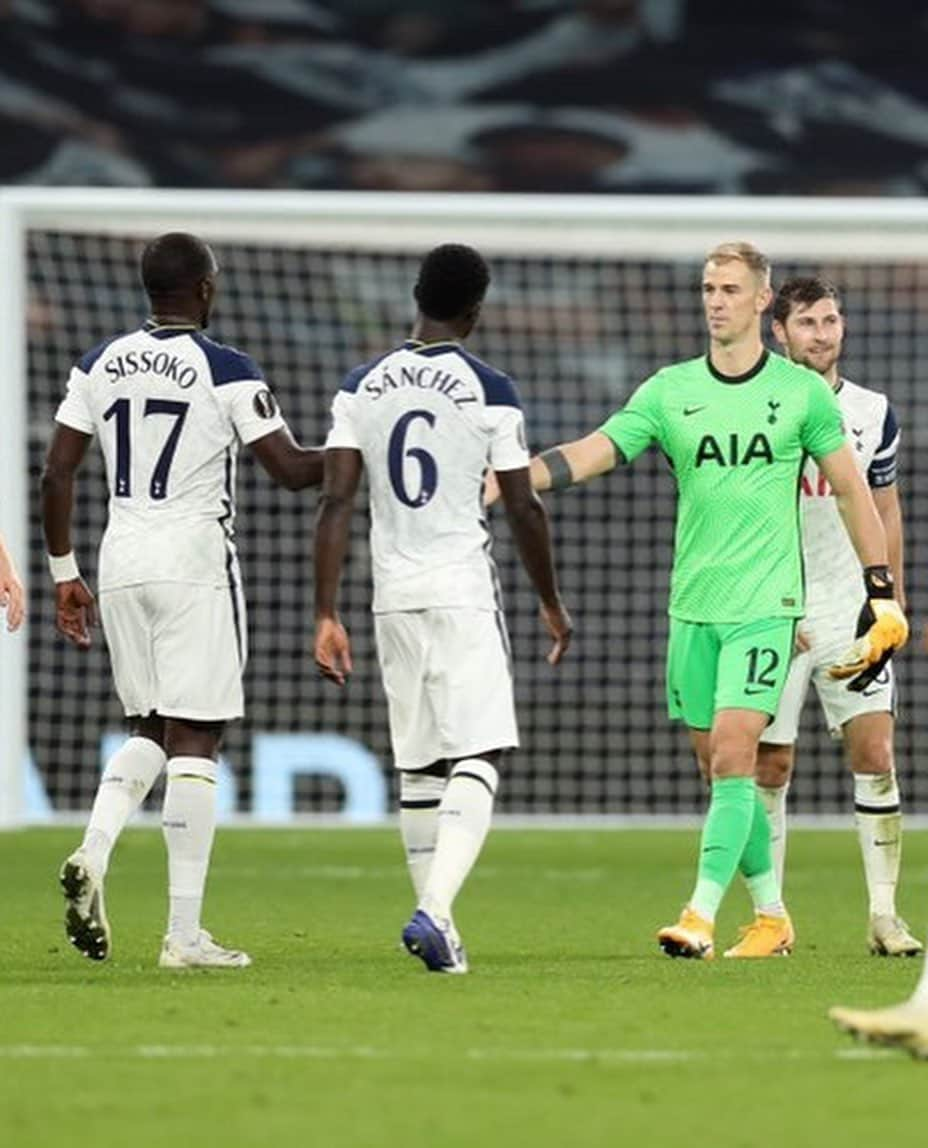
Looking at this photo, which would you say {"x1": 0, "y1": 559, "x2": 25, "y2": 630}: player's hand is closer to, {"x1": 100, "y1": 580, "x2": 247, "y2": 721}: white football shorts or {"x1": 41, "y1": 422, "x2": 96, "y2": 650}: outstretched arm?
{"x1": 41, "y1": 422, "x2": 96, "y2": 650}: outstretched arm

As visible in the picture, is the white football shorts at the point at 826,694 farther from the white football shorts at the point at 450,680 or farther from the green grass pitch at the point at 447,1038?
the white football shorts at the point at 450,680

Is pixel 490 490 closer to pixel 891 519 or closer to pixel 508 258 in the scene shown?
pixel 891 519

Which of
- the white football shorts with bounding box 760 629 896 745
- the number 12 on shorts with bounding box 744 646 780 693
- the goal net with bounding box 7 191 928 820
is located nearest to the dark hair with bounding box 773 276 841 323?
the white football shorts with bounding box 760 629 896 745

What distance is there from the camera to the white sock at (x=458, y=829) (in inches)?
335

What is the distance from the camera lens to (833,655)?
1014 centimetres

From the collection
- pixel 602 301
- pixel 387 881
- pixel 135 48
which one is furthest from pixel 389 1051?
pixel 135 48

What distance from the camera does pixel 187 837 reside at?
8.88 meters

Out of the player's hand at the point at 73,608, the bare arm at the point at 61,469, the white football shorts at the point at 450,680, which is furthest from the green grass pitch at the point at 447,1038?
the bare arm at the point at 61,469

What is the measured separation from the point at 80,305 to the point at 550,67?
4.60m

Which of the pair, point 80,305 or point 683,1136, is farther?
point 80,305

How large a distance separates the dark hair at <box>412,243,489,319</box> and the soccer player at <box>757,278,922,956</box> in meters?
1.59

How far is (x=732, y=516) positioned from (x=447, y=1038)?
9.04 feet

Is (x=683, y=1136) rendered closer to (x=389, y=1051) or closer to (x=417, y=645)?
(x=389, y=1051)

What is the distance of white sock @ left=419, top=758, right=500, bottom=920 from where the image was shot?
850 centimetres
